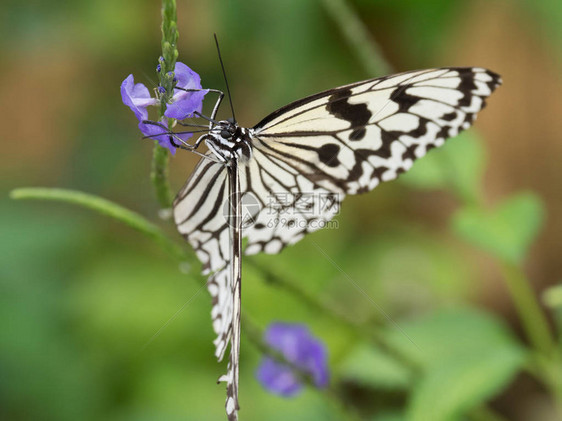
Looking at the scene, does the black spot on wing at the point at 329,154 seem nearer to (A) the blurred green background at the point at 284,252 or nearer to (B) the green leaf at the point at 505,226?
(A) the blurred green background at the point at 284,252

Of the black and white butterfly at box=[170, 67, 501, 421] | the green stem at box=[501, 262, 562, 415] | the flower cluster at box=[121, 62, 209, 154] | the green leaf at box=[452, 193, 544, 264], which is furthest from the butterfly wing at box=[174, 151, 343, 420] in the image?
the green stem at box=[501, 262, 562, 415]

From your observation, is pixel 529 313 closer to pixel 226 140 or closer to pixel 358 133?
pixel 358 133

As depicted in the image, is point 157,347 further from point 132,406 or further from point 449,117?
point 449,117

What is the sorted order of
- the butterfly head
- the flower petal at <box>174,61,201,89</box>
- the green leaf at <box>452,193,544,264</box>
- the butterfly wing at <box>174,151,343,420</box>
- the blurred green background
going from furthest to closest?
the blurred green background, the green leaf at <box>452,193,544,264</box>, the butterfly wing at <box>174,151,343,420</box>, the butterfly head, the flower petal at <box>174,61,201,89</box>

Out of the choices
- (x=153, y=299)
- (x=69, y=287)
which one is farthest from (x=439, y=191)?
(x=69, y=287)

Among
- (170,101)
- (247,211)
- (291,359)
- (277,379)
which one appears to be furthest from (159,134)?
(277,379)

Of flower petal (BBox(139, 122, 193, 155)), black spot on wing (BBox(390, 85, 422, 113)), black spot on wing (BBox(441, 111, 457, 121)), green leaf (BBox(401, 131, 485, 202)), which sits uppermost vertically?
flower petal (BBox(139, 122, 193, 155))

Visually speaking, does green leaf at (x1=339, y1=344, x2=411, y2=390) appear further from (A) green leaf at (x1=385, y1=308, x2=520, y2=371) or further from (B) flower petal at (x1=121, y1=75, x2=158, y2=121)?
(B) flower petal at (x1=121, y1=75, x2=158, y2=121)
